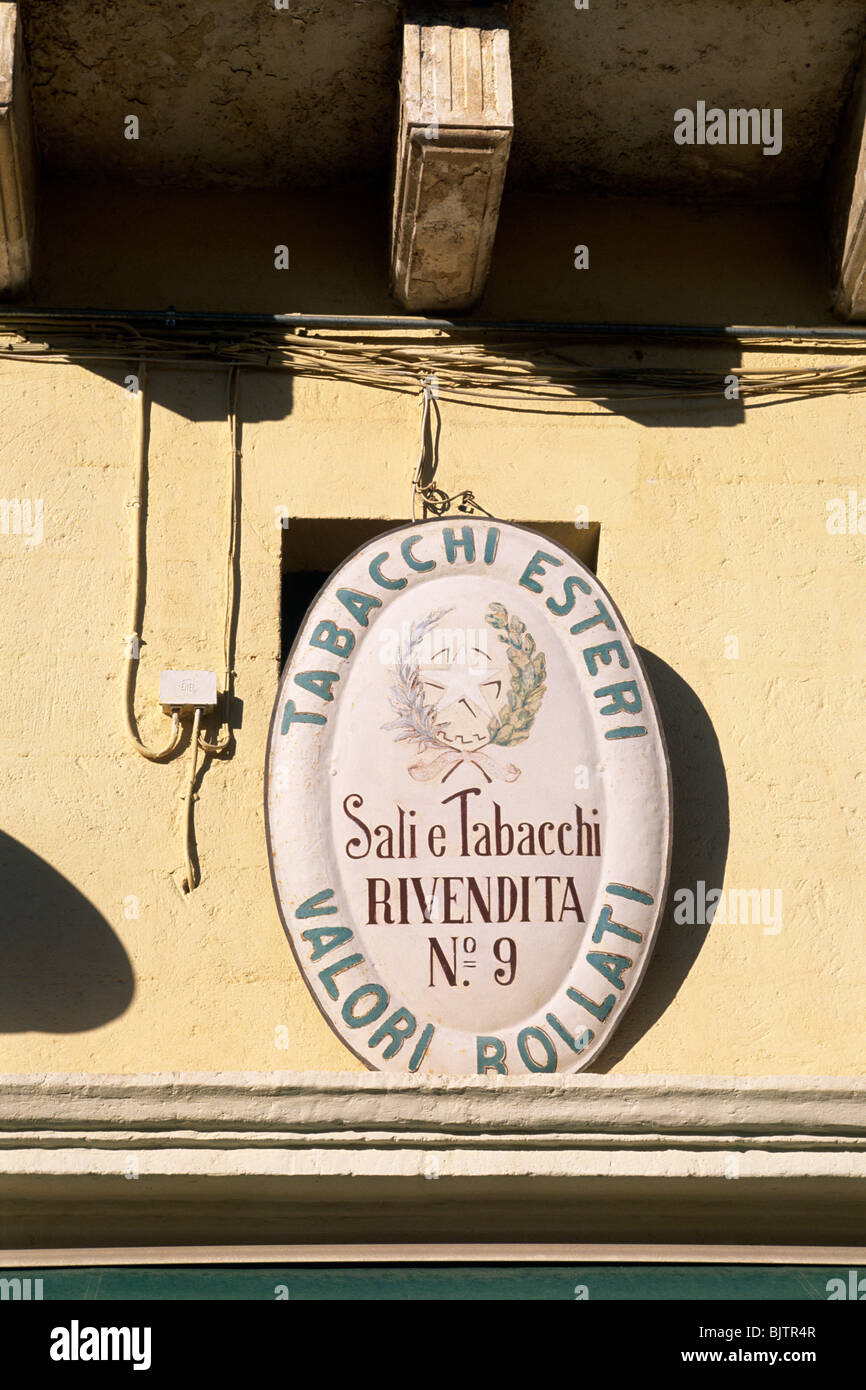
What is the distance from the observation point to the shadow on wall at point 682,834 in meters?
5.34

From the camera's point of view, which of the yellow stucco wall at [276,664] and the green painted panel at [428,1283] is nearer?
the green painted panel at [428,1283]

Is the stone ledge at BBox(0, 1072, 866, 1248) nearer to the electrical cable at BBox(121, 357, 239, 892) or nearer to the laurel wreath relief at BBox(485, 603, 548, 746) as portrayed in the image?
the electrical cable at BBox(121, 357, 239, 892)

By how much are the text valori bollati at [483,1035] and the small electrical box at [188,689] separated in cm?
69

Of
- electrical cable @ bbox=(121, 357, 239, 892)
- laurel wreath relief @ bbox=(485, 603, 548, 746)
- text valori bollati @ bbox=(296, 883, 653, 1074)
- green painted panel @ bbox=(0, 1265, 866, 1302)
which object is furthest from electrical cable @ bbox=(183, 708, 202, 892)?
green painted panel @ bbox=(0, 1265, 866, 1302)

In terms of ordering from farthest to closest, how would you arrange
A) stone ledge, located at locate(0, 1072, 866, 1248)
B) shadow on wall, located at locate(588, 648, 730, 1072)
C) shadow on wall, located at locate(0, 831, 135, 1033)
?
shadow on wall, located at locate(588, 648, 730, 1072)
shadow on wall, located at locate(0, 831, 135, 1033)
stone ledge, located at locate(0, 1072, 866, 1248)

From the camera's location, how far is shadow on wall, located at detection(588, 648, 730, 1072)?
17.5 ft

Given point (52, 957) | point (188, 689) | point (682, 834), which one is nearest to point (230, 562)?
point (188, 689)

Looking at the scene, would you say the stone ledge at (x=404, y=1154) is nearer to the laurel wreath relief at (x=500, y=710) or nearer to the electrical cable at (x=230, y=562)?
the laurel wreath relief at (x=500, y=710)

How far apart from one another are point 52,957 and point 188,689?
85cm

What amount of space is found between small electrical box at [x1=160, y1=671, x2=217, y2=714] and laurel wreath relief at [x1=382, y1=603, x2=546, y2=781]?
1.75 ft

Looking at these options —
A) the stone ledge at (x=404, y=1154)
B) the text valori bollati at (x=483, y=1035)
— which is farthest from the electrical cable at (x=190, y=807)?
the stone ledge at (x=404, y=1154)

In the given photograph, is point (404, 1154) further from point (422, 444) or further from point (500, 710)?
point (422, 444)

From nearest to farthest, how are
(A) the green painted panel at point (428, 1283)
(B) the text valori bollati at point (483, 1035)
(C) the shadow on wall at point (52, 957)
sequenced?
(A) the green painted panel at point (428, 1283) < (B) the text valori bollati at point (483, 1035) < (C) the shadow on wall at point (52, 957)

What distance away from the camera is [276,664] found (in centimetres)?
562
